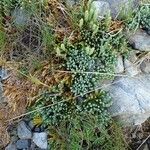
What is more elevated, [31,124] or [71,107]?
[71,107]

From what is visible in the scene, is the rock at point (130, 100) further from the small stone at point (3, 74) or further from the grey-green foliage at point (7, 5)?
the grey-green foliage at point (7, 5)

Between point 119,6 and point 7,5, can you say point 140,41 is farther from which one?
point 7,5

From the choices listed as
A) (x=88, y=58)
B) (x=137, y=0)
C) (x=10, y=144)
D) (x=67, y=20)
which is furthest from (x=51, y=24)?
(x=10, y=144)

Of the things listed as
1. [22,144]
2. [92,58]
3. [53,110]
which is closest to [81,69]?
[92,58]

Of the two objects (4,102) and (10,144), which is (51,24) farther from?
(10,144)

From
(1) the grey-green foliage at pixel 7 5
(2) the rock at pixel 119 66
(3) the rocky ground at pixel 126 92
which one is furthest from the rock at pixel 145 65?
(1) the grey-green foliage at pixel 7 5

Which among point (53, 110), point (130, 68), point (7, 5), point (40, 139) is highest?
point (7, 5)

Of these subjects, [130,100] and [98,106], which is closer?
[98,106]
